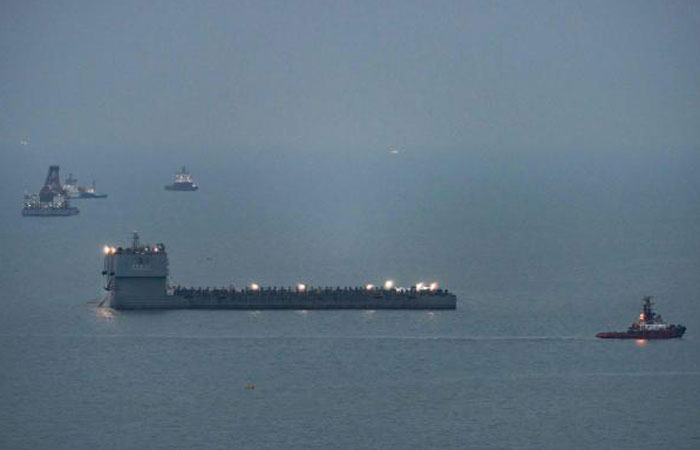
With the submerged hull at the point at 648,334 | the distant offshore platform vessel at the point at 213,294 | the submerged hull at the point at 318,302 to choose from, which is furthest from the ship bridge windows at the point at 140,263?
the submerged hull at the point at 648,334

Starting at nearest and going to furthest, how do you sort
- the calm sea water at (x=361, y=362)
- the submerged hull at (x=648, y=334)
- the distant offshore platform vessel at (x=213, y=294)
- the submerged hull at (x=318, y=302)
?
the calm sea water at (x=361, y=362) → the submerged hull at (x=648, y=334) → the distant offshore platform vessel at (x=213, y=294) → the submerged hull at (x=318, y=302)

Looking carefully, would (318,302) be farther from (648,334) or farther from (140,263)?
(648,334)

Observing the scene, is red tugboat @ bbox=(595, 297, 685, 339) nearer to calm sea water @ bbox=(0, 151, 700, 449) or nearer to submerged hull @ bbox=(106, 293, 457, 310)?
calm sea water @ bbox=(0, 151, 700, 449)

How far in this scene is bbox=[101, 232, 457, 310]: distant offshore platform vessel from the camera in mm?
114000

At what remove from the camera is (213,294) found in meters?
117

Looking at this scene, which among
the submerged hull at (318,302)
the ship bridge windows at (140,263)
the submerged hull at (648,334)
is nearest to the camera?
the submerged hull at (648,334)

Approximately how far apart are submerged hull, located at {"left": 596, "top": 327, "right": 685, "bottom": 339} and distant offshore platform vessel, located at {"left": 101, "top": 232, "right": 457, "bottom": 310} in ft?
41.4

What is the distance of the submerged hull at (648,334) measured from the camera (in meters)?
106

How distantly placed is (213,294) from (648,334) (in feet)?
82.7

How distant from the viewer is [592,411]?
89938mm

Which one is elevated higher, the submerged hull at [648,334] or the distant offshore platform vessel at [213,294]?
the distant offshore platform vessel at [213,294]

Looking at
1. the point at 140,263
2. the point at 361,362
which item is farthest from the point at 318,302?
the point at 361,362

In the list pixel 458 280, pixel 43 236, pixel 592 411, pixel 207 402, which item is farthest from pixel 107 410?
pixel 43 236

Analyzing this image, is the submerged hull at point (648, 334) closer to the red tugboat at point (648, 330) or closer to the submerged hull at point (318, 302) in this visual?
the red tugboat at point (648, 330)
